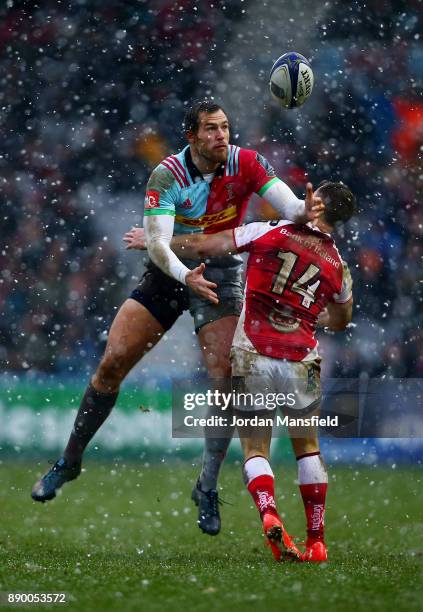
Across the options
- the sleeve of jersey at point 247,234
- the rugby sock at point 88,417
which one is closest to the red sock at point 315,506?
the sleeve of jersey at point 247,234

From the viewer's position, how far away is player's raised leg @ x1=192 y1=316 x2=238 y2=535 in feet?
17.2

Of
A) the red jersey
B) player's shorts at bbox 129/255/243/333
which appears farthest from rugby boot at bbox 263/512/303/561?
player's shorts at bbox 129/255/243/333

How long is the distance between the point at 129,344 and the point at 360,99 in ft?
22.4

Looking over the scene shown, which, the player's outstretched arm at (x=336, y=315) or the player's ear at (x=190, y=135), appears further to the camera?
the player's ear at (x=190, y=135)

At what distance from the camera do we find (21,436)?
9609 millimetres

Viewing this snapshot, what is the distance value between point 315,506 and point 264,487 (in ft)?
1.07

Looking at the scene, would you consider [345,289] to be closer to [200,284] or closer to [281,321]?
[281,321]

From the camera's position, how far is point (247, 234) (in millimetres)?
4715

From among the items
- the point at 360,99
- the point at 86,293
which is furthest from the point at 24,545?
the point at 360,99

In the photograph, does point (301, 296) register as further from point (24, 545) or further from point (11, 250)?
point (11, 250)

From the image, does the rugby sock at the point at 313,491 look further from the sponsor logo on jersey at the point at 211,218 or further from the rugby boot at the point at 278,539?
the sponsor logo on jersey at the point at 211,218

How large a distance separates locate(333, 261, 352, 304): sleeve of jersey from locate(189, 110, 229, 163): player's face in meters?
0.87

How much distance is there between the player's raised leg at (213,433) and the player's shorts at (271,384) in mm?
522

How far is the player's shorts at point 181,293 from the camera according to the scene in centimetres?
541
